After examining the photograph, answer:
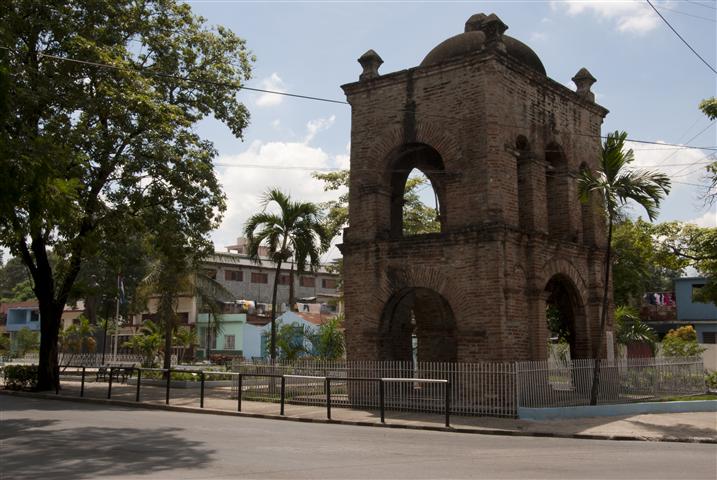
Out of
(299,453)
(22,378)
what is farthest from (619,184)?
(22,378)

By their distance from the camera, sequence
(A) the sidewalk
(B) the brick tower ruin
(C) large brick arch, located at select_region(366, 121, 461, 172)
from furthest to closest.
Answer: (C) large brick arch, located at select_region(366, 121, 461, 172), (B) the brick tower ruin, (A) the sidewalk

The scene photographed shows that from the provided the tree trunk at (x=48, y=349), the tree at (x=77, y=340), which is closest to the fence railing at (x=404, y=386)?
the tree trunk at (x=48, y=349)

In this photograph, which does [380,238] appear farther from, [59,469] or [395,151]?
[59,469]

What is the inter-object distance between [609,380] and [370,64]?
409 inches

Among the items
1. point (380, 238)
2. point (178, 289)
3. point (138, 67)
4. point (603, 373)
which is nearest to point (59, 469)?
point (380, 238)

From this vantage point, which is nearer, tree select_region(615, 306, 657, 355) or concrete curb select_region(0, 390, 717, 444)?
concrete curb select_region(0, 390, 717, 444)

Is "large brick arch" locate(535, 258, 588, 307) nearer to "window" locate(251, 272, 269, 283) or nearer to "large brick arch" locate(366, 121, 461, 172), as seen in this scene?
"large brick arch" locate(366, 121, 461, 172)

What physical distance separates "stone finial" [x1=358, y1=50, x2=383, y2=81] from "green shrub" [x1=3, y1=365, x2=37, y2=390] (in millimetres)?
13831

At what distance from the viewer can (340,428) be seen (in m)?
13.5

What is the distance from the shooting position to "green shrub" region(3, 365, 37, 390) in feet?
70.6

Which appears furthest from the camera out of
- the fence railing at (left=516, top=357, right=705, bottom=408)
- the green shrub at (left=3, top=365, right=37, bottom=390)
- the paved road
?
the green shrub at (left=3, top=365, right=37, bottom=390)

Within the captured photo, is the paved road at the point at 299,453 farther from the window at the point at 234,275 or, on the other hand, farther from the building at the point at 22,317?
the building at the point at 22,317

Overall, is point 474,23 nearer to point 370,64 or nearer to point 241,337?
point 370,64

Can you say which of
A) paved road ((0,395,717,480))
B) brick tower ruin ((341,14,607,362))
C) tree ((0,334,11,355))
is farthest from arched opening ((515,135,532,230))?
tree ((0,334,11,355))
